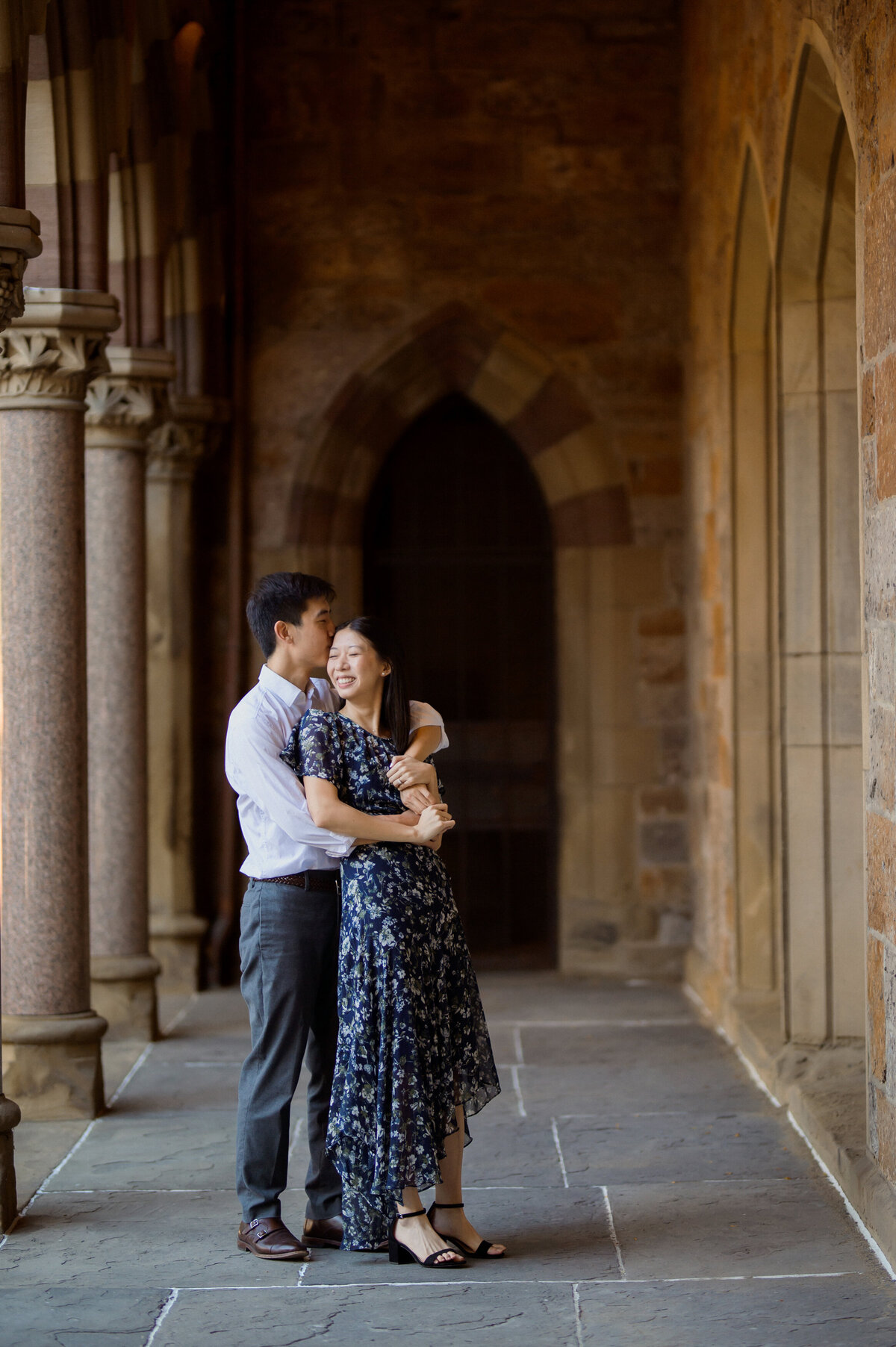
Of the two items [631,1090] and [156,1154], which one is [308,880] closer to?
[156,1154]

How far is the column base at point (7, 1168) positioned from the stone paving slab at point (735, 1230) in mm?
1391

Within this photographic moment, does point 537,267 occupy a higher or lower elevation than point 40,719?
higher

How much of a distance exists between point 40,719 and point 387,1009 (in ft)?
6.13

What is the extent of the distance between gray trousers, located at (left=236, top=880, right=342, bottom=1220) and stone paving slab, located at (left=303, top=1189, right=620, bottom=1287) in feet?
0.70

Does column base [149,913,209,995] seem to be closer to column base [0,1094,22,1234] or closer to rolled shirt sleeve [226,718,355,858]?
column base [0,1094,22,1234]

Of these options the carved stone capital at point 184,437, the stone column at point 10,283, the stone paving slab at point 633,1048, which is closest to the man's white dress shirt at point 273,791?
the stone column at point 10,283

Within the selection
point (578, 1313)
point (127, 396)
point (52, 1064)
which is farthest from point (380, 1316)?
point (127, 396)

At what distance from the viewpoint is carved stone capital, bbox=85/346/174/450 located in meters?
5.59

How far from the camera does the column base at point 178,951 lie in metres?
6.79

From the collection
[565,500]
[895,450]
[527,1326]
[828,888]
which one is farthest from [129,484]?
[527,1326]

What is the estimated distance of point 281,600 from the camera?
3.38 m

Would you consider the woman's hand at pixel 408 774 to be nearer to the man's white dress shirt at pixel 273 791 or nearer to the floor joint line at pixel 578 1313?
the man's white dress shirt at pixel 273 791

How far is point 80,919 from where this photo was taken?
4.63 m

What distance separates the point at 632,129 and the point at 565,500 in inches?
67.0
